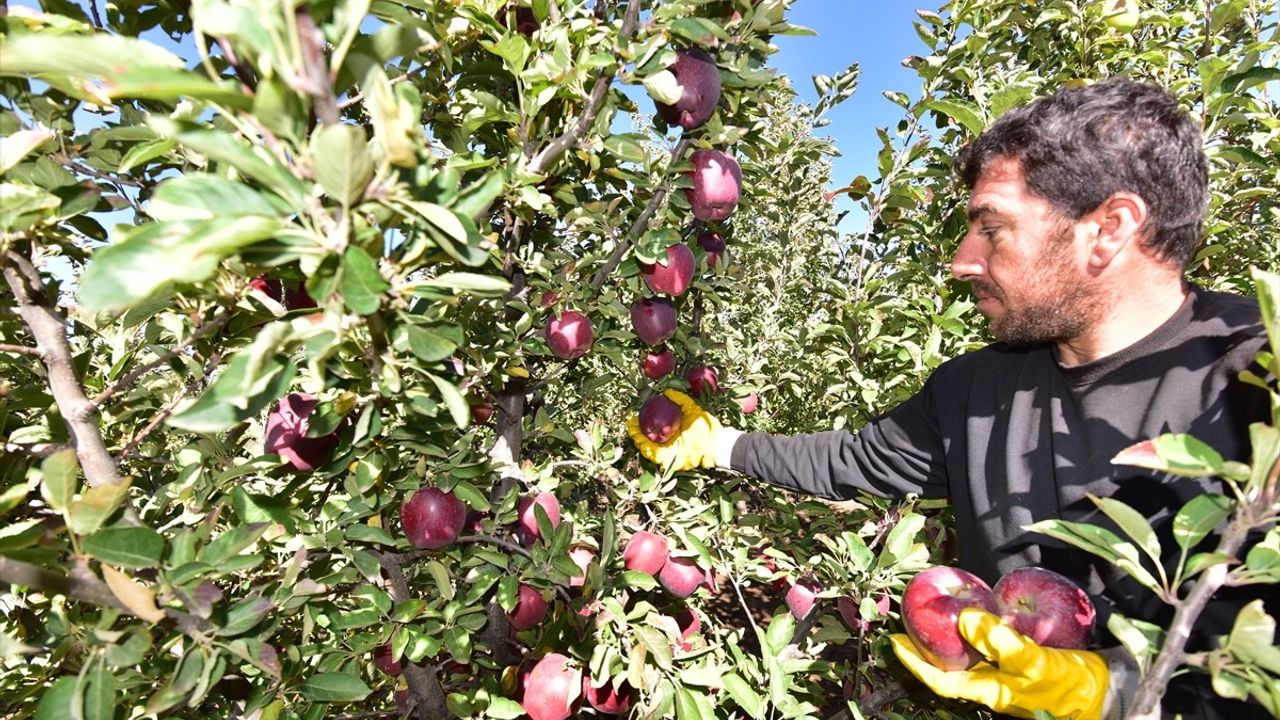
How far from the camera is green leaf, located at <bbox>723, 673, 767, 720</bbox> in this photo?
1.38 m

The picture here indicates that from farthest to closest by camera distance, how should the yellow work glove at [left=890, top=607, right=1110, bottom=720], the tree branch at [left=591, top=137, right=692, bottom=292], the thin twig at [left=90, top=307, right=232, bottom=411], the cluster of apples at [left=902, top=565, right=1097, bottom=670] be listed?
1. the tree branch at [left=591, top=137, right=692, bottom=292]
2. the cluster of apples at [left=902, top=565, right=1097, bottom=670]
3. the yellow work glove at [left=890, top=607, right=1110, bottom=720]
4. the thin twig at [left=90, top=307, right=232, bottom=411]

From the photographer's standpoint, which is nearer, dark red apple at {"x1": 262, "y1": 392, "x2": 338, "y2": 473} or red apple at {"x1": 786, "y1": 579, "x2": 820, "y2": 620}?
dark red apple at {"x1": 262, "y1": 392, "x2": 338, "y2": 473}

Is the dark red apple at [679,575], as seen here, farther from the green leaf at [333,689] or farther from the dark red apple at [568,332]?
the green leaf at [333,689]

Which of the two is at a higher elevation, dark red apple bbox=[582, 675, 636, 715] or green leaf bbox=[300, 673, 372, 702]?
green leaf bbox=[300, 673, 372, 702]

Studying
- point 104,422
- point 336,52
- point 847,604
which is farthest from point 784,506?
point 336,52

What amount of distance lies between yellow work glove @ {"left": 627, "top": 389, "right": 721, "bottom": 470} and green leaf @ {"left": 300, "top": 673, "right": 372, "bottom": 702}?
3.86ft

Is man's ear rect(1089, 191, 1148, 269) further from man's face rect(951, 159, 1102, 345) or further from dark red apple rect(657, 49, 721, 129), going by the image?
dark red apple rect(657, 49, 721, 129)

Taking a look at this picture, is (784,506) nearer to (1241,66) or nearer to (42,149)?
(1241,66)

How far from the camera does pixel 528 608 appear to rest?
5.65 feet

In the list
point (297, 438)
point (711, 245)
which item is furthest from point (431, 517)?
point (711, 245)

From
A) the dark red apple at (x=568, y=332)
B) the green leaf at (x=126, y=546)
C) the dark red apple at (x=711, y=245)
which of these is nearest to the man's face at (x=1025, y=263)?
the dark red apple at (x=711, y=245)

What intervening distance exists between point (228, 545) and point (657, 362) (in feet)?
4.88

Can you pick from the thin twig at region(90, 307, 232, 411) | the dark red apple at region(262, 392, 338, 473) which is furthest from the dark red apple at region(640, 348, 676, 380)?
the thin twig at region(90, 307, 232, 411)

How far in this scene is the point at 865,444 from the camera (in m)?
2.20
